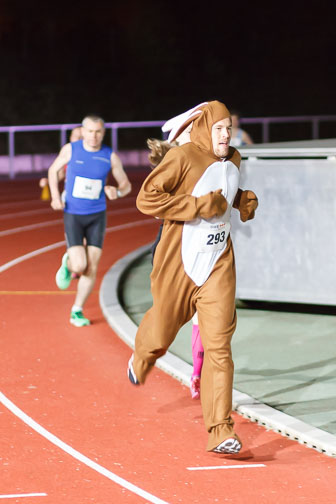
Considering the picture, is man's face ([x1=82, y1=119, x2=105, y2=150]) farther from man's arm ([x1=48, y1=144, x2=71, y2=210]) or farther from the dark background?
the dark background

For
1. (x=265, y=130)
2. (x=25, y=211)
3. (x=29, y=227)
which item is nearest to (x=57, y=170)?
(x=29, y=227)

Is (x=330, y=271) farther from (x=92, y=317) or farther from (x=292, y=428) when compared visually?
(x=292, y=428)

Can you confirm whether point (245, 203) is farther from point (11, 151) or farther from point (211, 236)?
point (11, 151)

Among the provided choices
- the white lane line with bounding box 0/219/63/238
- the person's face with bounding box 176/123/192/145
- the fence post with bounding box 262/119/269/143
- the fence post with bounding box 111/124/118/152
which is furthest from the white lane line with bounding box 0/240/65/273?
the fence post with bounding box 262/119/269/143

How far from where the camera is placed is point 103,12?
56656 mm

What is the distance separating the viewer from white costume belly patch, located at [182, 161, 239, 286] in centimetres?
622

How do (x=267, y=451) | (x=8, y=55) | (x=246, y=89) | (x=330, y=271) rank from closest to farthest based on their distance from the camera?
(x=267, y=451) < (x=330, y=271) < (x=8, y=55) < (x=246, y=89)

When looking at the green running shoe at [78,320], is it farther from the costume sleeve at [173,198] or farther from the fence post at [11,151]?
the fence post at [11,151]

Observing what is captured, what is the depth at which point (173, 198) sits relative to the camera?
6109 millimetres

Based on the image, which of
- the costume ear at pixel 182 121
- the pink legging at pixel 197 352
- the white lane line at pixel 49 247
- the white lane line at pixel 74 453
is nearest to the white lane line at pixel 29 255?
the white lane line at pixel 49 247

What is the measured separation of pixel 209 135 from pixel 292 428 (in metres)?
1.84

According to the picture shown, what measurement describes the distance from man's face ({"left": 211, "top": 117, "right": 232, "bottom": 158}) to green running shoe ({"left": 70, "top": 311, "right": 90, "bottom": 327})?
4108 mm

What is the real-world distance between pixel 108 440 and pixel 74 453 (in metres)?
0.34

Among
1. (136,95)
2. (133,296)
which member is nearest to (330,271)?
(133,296)
